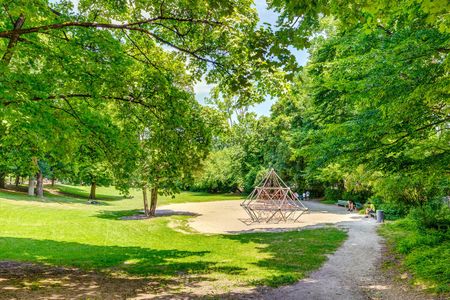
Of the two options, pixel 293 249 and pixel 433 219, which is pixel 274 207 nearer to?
pixel 293 249

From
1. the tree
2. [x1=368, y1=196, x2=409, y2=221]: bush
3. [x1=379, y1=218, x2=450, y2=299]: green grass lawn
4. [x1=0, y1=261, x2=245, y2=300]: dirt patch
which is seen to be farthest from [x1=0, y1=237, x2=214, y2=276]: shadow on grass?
[x1=368, y1=196, x2=409, y2=221]: bush

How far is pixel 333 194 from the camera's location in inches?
1598

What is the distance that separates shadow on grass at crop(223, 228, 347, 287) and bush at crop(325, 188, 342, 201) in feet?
73.6

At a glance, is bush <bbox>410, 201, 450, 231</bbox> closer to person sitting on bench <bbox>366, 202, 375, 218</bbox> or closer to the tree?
the tree

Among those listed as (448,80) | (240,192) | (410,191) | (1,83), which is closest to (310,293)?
(448,80)

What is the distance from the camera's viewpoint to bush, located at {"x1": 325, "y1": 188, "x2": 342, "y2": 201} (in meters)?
39.8

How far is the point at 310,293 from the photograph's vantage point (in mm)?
7703

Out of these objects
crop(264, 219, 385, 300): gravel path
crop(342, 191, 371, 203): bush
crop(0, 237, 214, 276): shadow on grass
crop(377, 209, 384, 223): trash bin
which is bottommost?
crop(0, 237, 214, 276): shadow on grass

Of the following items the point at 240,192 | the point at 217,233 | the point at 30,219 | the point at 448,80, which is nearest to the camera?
the point at 448,80

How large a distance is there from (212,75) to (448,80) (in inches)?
220

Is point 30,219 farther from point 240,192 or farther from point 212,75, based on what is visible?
point 240,192

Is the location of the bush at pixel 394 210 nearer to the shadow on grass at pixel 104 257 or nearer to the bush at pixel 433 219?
the bush at pixel 433 219

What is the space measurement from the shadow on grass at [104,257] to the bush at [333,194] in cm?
3005

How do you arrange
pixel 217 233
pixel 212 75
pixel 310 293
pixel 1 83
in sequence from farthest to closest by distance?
pixel 217 233 → pixel 212 75 → pixel 310 293 → pixel 1 83
